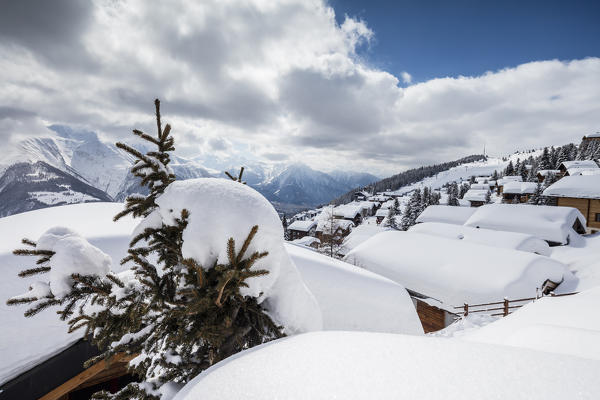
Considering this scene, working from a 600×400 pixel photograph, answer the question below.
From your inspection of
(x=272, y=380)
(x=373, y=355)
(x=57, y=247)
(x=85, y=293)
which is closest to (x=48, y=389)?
(x=85, y=293)

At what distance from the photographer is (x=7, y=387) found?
10.4ft

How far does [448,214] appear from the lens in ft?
112

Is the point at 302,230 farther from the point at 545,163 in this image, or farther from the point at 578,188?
the point at 545,163

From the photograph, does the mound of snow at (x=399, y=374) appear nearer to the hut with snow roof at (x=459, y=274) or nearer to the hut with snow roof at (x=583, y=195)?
the hut with snow roof at (x=459, y=274)

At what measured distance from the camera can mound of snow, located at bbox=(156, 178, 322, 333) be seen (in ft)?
7.85

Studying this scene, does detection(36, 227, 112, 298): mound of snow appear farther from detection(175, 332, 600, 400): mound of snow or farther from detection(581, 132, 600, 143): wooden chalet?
detection(581, 132, 600, 143): wooden chalet

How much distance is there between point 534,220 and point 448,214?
11849mm

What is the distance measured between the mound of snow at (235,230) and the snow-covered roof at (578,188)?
35.2 meters

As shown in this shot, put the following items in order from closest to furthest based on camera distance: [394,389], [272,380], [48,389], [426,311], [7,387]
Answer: [394,389] → [272,380] → [7,387] → [48,389] → [426,311]

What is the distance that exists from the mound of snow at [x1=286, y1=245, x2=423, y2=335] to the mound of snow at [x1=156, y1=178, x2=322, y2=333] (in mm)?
2792

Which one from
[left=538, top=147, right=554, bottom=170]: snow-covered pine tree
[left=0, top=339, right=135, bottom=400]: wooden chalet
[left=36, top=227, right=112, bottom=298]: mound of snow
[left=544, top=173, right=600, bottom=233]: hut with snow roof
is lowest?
[left=0, top=339, right=135, bottom=400]: wooden chalet

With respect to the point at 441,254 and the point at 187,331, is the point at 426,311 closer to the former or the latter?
the point at 441,254

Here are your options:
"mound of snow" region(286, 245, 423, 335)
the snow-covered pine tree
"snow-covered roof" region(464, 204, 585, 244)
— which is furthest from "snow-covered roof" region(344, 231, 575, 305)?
→ the snow-covered pine tree

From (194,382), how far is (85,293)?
145cm
